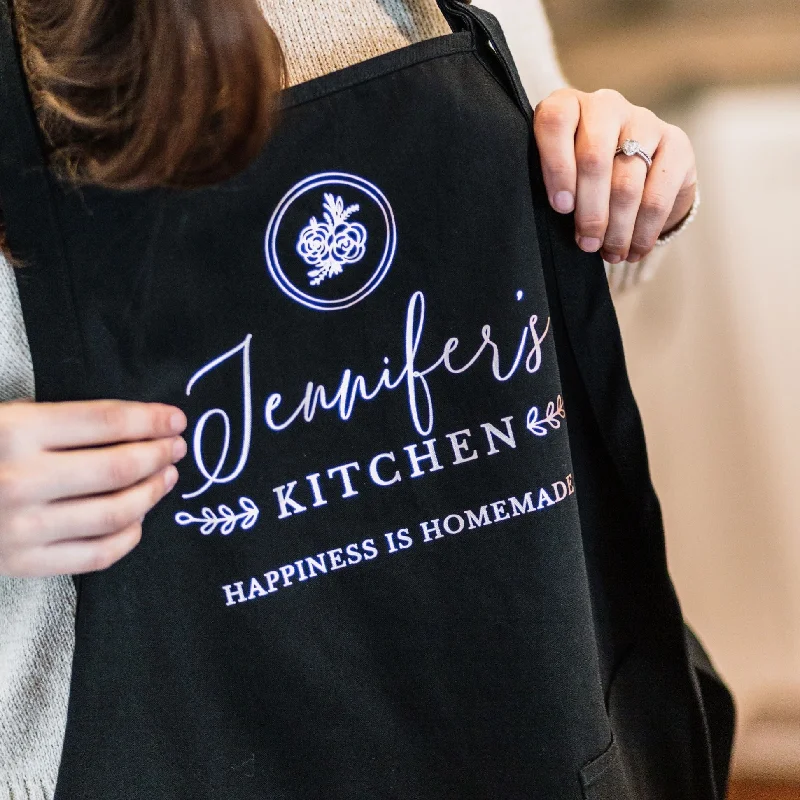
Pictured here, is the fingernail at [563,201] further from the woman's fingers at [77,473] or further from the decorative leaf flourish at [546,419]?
the woman's fingers at [77,473]

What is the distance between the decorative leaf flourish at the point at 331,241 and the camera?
49cm

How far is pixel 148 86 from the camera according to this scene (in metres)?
0.47

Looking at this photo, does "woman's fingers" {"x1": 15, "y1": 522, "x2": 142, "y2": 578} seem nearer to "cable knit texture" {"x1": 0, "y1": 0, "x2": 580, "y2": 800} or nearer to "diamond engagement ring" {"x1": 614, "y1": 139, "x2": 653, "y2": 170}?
"cable knit texture" {"x1": 0, "y1": 0, "x2": 580, "y2": 800}

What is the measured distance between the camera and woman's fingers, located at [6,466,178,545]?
44 centimetres

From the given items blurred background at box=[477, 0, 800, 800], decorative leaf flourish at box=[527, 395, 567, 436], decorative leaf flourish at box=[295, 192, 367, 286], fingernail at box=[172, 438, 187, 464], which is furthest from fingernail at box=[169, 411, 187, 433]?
blurred background at box=[477, 0, 800, 800]

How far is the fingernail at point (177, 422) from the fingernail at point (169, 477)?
24mm

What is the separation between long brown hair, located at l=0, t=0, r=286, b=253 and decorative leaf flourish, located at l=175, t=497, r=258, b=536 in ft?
0.67

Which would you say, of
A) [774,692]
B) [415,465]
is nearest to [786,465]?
[774,692]

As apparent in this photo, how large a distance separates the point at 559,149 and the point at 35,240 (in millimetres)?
342

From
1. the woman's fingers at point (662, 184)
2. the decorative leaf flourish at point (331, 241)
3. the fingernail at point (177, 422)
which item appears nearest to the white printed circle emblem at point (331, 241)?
the decorative leaf flourish at point (331, 241)

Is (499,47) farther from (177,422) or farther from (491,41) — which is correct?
(177,422)

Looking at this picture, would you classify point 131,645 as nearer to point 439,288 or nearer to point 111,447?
point 111,447

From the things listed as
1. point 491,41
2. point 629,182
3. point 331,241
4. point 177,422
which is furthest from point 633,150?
point 177,422

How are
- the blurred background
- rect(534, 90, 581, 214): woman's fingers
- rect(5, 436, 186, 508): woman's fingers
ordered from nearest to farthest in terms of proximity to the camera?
rect(5, 436, 186, 508): woman's fingers
rect(534, 90, 581, 214): woman's fingers
the blurred background
